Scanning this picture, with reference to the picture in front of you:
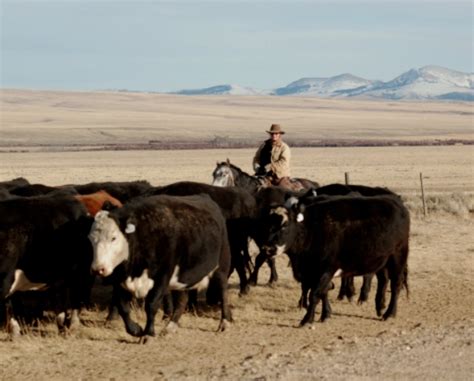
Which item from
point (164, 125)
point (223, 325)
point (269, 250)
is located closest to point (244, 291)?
point (269, 250)

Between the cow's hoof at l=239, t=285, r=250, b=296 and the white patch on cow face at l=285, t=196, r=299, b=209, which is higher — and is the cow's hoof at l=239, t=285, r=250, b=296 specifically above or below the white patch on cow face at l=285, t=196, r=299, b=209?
below

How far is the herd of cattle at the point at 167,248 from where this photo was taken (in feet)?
34.7

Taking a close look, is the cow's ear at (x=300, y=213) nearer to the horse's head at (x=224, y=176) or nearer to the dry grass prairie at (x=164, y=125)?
the horse's head at (x=224, y=176)

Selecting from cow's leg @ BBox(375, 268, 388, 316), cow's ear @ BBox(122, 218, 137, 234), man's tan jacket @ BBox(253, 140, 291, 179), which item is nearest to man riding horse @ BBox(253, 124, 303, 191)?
man's tan jacket @ BBox(253, 140, 291, 179)

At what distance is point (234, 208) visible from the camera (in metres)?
13.6

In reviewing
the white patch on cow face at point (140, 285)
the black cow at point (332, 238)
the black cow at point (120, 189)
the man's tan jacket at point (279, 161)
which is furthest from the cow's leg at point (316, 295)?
the man's tan jacket at point (279, 161)

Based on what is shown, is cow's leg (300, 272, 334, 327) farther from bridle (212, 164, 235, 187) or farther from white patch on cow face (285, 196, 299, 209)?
bridle (212, 164, 235, 187)

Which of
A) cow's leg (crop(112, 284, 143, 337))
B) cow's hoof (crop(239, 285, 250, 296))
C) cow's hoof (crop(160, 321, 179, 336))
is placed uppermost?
cow's leg (crop(112, 284, 143, 337))

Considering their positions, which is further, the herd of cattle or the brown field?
the herd of cattle

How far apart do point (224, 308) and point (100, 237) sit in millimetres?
2252

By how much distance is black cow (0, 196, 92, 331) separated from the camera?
Result: 35.0ft

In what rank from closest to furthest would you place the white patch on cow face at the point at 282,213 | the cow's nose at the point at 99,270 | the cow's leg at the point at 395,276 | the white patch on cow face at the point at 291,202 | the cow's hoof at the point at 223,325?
1. the cow's nose at the point at 99,270
2. the cow's hoof at the point at 223,325
3. the white patch on cow face at the point at 282,213
4. the white patch on cow face at the point at 291,202
5. the cow's leg at the point at 395,276

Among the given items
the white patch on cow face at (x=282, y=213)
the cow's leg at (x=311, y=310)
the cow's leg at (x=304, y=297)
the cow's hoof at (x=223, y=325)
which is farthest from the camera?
the cow's leg at (x=304, y=297)

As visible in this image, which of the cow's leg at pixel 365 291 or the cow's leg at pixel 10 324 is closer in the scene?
the cow's leg at pixel 10 324
